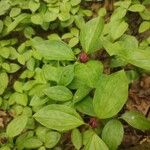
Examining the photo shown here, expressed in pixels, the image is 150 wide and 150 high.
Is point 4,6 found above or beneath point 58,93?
above

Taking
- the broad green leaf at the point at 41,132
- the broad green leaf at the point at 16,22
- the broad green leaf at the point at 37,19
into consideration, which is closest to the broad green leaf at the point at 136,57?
the broad green leaf at the point at 41,132

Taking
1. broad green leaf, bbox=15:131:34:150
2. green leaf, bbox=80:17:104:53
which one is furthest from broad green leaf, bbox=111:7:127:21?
broad green leaf, bbox=15:131:34:150

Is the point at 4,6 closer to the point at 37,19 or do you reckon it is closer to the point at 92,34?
the point at 37,19

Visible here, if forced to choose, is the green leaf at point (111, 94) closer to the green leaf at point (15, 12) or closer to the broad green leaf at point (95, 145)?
the broad green leaf at point (95, 145)

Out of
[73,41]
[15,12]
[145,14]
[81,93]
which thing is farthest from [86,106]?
[15,12]

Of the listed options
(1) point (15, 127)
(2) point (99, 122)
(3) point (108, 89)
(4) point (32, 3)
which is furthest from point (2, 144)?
(4) point (32, 3)

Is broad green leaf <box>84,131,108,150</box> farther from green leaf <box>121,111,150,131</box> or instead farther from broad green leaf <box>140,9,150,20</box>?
broad green leaf <box>140,9,150,20</box>
